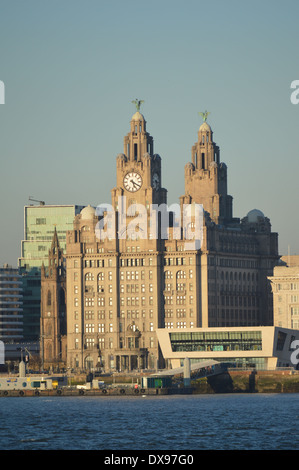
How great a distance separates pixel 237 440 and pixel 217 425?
20564mm

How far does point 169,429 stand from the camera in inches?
6934
